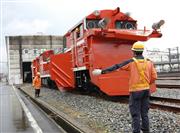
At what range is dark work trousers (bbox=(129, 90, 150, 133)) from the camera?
26.6 feet

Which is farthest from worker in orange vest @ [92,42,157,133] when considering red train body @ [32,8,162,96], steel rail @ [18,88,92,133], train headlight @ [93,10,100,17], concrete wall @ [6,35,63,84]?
concrete wall @ [6,35,63,84]

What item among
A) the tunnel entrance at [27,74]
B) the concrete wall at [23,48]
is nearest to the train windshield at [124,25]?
the concrete wall at [23,48]

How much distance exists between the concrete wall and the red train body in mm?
38205

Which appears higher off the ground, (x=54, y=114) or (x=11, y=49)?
(x=11, y=49)

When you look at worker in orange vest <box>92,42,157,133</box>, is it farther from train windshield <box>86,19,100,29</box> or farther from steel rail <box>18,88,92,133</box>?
train windshield <box>86,19,100,29</box>

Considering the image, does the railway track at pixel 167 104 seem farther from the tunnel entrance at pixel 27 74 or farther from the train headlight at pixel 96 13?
the tunnel entrance at pixel 27 74

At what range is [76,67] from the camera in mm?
20000

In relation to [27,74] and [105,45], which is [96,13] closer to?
[105,45]

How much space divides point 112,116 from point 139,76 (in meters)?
3.84

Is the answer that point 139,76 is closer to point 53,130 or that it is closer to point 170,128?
point 170,128

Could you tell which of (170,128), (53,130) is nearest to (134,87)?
(170,128)

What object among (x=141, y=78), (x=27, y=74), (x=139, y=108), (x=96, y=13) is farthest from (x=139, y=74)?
(x=27, y=74)

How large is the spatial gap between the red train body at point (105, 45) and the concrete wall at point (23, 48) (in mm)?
38205

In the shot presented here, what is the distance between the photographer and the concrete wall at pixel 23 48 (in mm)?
57812
